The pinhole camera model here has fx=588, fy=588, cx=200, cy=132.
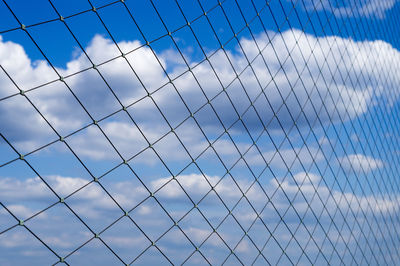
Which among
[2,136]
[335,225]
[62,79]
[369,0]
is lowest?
[2,136]

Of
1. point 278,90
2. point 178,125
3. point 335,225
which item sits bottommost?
point 178,125

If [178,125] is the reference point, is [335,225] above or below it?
above

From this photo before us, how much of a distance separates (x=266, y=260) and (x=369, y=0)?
11.3 metres

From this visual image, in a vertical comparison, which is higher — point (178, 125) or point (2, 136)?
point (178, 125)

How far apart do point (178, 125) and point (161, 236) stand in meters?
2.06

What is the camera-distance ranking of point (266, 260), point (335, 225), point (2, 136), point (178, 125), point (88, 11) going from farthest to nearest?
point (335, 225)
point (266, 260)
point (178, 125)
point (88, 11)
point (2, 136)

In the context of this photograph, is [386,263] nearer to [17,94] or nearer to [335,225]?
[335,225]

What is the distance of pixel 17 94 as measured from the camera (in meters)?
7.45

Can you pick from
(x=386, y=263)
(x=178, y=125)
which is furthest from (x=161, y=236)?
(x=386, y=263)

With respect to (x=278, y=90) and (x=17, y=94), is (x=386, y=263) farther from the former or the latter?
(x=17, y=94)

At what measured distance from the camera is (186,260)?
9.65 meters

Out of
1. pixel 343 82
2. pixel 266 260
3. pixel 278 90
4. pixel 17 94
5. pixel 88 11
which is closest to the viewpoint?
pixel 17 94

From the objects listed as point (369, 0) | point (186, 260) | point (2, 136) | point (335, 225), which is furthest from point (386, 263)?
point (2, 136)

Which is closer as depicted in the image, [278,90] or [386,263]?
[278,90]
